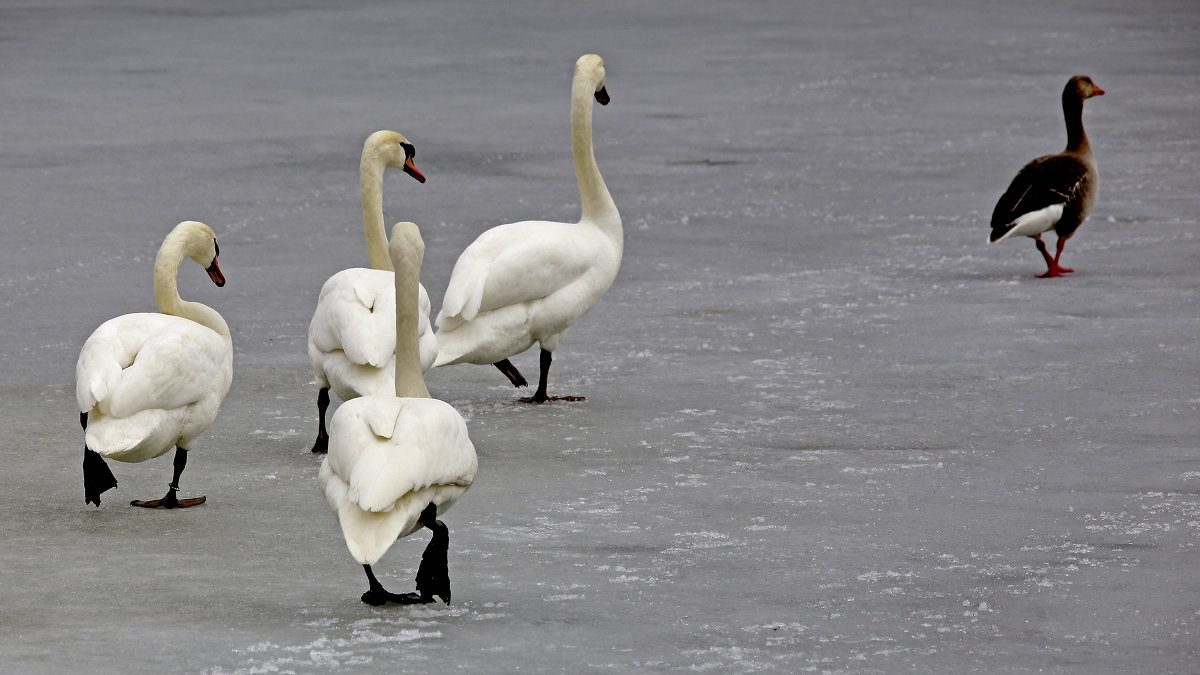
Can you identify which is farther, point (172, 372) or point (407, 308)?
point (172, 372)

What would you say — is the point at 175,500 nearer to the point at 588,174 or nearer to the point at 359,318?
the point at 359,318

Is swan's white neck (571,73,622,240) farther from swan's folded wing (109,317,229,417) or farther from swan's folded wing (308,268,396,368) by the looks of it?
swan's folded wing (109,317,229,417)

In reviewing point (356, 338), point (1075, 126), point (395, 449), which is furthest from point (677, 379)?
point (1075, 126)

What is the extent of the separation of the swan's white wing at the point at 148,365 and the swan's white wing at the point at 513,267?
1.54 metres

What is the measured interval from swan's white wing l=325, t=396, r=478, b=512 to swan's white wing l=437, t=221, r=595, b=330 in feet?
8.18

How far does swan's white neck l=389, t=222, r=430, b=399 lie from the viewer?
208 inches

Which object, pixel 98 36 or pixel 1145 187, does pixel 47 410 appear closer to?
pixel 1145 187

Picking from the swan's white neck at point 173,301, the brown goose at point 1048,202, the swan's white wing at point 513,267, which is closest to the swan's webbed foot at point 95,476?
the swan's white neck at point 173,301

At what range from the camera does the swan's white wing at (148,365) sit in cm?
571

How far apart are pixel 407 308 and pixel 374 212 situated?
2197 millimetres

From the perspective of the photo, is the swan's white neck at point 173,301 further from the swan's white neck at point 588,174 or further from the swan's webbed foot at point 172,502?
the swan's white neck at point 588,174

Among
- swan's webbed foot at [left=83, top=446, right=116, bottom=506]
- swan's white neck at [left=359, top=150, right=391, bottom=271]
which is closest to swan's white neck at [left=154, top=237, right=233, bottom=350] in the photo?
swan's webbed foot at [left=83, top=446, right=116, bottom=506]

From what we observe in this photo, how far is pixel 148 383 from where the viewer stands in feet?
18.9

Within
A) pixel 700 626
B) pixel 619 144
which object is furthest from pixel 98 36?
pixel 700 626
